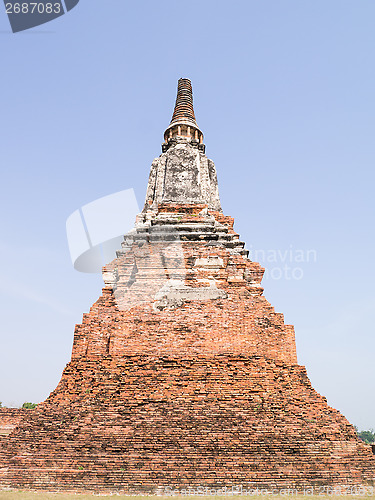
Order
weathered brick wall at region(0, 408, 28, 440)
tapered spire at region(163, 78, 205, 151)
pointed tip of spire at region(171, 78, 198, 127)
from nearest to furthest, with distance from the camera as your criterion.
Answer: weathered brick wall at region(0, 408, 28, 440) < tapered spire at region(163, 78, 205, 151) < pointed tip of spire at region(171, 78, 198, 127)

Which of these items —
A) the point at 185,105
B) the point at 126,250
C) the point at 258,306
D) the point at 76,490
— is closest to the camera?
the point at 76,490

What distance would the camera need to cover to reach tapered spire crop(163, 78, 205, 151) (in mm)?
19391

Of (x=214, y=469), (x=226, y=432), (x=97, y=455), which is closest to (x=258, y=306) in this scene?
(x=226, y=432)

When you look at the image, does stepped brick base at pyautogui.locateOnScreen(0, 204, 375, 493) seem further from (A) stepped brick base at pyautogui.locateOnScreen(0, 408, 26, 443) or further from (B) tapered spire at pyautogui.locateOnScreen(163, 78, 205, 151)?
(B) tapered spire at pyautogui.locateOnScreen(163, 78, 205, 151)

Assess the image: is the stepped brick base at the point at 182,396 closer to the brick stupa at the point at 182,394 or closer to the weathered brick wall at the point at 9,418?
the brick stupa at the point at 182,394

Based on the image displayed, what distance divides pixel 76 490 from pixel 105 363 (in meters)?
3.15

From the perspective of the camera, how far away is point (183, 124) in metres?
19.4

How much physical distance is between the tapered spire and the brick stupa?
655 cm

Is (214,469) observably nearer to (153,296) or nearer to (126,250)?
(153,296)

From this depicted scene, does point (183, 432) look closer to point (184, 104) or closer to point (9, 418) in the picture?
point (9, 418)

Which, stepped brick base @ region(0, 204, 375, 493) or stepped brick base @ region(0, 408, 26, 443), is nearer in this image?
stepped brick base @ region(0, 204, 375, 493)

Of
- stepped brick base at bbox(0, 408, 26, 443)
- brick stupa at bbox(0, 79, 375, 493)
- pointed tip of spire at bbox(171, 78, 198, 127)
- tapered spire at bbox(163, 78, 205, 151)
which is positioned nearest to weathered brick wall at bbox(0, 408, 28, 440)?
stepped brick base at bbox(0, 408, 26, 443)

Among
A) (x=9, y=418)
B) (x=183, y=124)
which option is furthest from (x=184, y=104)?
(x=9, y=418)

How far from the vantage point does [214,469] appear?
7.98 meters
